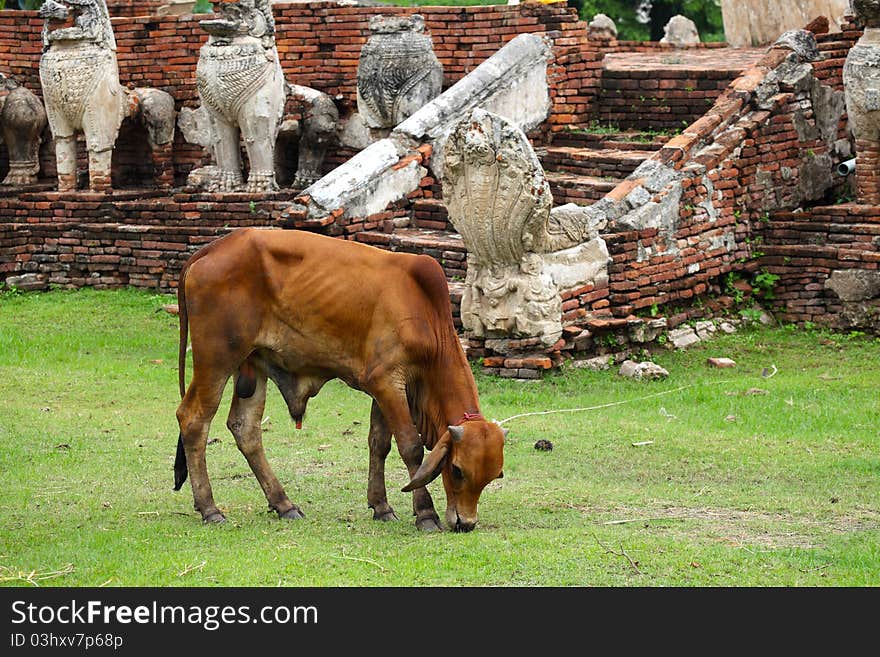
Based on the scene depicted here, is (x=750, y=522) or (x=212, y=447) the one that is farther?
(x=212, y=447)

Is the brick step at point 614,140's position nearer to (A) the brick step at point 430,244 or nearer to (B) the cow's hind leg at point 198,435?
(A) the brick step at point 430,244

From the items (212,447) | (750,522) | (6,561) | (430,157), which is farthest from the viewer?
(430,157)

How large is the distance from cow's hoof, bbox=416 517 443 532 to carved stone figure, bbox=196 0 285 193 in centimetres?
806

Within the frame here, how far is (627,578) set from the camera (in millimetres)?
6445

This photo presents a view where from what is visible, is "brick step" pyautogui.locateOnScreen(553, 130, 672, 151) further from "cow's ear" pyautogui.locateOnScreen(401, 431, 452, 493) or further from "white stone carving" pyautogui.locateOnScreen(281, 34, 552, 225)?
"cow's ear" pyautogui.locateOnScreen(401, 431, 452, 493)

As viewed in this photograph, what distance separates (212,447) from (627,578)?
4.06 meters

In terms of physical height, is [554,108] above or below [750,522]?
above

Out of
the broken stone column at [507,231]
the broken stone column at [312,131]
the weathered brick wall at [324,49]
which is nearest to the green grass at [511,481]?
the broken stone column at [507,231]

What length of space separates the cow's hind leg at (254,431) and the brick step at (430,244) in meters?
4.68

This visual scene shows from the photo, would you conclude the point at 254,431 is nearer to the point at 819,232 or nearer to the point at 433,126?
the point at 433,126

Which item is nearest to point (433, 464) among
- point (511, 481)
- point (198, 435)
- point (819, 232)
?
point (198, 435)

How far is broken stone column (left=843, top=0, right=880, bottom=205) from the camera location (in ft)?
42.5

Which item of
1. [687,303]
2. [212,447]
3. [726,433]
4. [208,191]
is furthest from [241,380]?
[208,191]

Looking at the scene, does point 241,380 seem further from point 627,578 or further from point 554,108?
point 554,108
